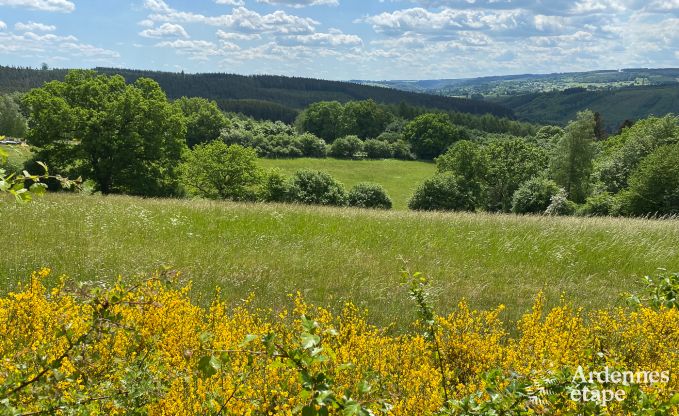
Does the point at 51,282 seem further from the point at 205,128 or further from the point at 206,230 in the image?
the point at 205,128

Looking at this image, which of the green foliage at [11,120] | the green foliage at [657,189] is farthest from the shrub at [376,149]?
the green foliage at [657,189]

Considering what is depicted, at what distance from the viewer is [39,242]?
9.61m

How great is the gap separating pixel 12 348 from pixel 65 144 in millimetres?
34471

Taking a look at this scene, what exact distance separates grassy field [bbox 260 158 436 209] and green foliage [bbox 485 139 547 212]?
14.3 metres

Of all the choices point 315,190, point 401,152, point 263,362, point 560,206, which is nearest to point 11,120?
point 315,190

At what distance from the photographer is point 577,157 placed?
2126 inches

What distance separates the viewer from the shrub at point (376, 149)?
10406 centimetres

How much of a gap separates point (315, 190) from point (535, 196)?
74.4 ft

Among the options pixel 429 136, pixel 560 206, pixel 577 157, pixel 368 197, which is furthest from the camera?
pixel 429 136

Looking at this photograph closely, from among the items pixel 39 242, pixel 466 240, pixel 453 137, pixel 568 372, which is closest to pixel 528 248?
pixel 466 240

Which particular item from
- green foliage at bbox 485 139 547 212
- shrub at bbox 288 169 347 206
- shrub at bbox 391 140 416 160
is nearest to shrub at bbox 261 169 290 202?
shrub at bbox 288 169 347 206

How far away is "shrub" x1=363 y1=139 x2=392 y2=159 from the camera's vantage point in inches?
4097

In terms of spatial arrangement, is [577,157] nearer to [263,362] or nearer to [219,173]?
[219,173]

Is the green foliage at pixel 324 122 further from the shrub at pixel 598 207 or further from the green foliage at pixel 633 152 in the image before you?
the shrub at pixel 598 207
